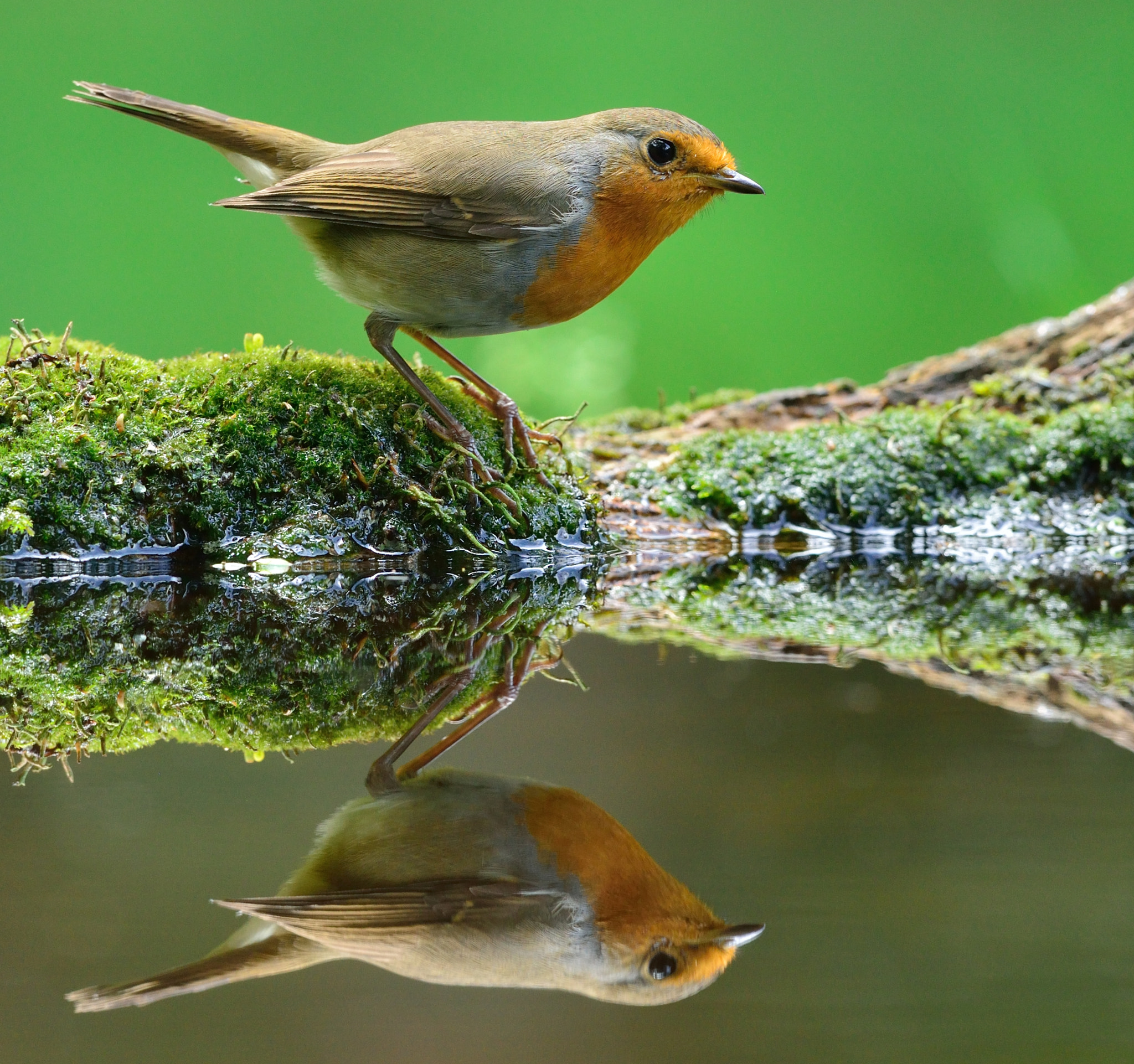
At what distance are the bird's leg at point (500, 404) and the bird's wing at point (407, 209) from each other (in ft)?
1.69

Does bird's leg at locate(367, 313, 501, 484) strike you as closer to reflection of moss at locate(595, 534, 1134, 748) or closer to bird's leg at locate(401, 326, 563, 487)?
bird's leg at locate(401, 326, 563, 487)

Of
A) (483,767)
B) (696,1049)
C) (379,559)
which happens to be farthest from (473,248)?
(696,1049)

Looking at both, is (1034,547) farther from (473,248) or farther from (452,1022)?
(452,1022)

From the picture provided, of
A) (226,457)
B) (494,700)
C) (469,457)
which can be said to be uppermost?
(226,457)

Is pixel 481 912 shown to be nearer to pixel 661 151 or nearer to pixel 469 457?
pixel 469 457

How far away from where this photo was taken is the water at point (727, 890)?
3.80 feet

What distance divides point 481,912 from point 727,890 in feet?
1.12

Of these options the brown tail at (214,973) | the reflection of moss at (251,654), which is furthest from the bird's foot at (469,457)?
the brown tail at (214,973)

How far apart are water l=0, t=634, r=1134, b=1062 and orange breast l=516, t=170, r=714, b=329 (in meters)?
2.13

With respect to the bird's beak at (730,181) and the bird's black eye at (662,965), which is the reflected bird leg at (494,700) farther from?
the bird's beak at (730,181)

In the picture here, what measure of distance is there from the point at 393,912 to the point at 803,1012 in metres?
0.56

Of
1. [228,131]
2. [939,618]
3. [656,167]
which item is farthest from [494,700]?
[228,131]

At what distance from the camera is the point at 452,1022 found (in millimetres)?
1205

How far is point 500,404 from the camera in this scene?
14.1ft
